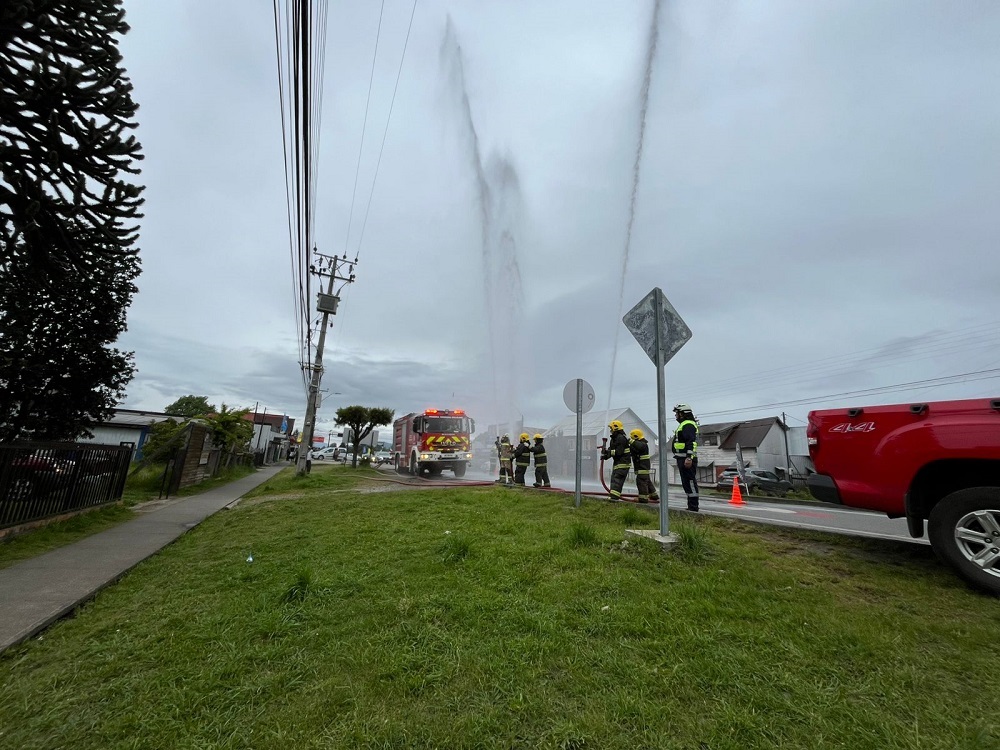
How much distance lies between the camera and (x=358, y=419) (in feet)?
93.7

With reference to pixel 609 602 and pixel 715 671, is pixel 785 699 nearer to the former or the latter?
pixel 715 671

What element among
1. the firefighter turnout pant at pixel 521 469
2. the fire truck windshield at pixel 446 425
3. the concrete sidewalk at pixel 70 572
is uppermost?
the fire truck windshield at pixel 446 425

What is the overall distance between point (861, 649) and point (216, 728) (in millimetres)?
3549

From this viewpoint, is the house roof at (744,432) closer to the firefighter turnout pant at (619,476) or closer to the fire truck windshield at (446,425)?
the fire truck windshield at (446,425)

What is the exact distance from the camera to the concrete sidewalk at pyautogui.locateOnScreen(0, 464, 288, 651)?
3844 millimetres

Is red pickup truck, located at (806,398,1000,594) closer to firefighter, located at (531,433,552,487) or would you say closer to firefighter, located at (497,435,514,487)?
firefighter, located at (531,433,552,487)

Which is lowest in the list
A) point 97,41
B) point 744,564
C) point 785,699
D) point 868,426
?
point 785,699

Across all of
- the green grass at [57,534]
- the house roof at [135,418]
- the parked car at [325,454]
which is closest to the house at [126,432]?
the house roof at [135,418]

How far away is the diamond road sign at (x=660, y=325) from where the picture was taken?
18.0ft

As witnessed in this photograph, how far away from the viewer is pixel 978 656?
258 cm

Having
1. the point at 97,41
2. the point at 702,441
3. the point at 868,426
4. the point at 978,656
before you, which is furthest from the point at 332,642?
the point at 702,441

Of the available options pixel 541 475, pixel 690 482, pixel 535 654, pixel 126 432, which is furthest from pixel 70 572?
pixel 126 432

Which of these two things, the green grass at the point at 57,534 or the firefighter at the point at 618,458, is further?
the firefighter at the point at 618,458

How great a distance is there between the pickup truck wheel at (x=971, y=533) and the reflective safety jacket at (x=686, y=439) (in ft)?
15.2
